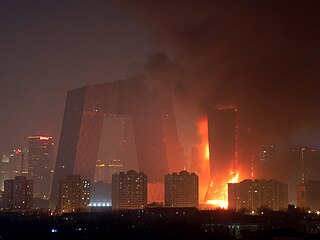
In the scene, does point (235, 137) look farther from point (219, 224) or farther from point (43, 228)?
point (43, 228)

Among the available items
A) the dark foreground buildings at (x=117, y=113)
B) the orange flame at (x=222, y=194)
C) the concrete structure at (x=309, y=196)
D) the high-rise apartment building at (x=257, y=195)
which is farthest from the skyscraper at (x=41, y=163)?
the concrete structure at (x=309, y=196)

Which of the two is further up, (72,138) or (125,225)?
(72,138)

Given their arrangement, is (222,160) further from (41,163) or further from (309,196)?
(41,163)

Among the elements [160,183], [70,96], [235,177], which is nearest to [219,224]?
[235,177]

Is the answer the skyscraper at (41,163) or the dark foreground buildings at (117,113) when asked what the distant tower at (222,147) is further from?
the skyscraper at (41,163)

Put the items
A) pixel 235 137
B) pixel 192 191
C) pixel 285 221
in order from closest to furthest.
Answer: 1. pixel 285 221
2. pixel 235 137
3. pixel 192 191

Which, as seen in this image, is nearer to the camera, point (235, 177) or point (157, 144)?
point (235, 177)

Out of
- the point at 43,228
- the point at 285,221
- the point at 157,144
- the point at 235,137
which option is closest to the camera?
the point at 43,228

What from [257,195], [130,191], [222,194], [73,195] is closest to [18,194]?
[73,195]
